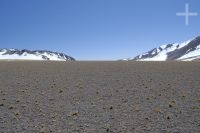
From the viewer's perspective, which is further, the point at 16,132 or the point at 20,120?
the point at 20,120

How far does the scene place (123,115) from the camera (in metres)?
17.3

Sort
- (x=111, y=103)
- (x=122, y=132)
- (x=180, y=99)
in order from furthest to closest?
1. (x=180, y=99)
2. (x=111, y=103)
3. (x=122, y=132)

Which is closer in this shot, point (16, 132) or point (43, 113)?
point (16, 132)

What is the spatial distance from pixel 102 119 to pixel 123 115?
1.34 m

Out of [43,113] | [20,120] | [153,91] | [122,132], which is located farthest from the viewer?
[153,91]

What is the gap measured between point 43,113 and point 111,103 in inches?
181

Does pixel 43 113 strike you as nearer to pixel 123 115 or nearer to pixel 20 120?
pixel 20 120

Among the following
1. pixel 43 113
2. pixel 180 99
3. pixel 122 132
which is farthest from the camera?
pixel 180 99

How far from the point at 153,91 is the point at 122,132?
40.6ft

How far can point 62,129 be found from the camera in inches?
576

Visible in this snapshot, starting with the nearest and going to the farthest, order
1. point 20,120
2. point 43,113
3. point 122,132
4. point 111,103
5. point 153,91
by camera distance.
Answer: point 122,132 → point 20,120 → point 43,113 → point 111,103 → point 153,91

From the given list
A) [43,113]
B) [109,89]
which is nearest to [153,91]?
[109,89]

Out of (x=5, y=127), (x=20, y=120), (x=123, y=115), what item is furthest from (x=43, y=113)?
(x=123, y=115)

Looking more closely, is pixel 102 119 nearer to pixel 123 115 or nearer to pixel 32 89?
pixel 123 115
